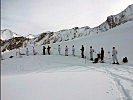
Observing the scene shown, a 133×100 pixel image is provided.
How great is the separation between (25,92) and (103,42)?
2542cm

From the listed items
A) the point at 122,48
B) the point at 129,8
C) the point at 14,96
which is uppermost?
the point at 129,8

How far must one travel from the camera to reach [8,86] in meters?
8.70

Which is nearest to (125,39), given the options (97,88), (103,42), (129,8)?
(103,42)

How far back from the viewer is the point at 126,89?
751cm

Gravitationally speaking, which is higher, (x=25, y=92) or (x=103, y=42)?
(x=103, y=42)

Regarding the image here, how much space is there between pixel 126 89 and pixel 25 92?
359 centimetres

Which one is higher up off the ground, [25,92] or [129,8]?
[129,8]

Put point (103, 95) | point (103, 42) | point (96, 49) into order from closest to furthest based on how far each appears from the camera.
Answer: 1. point (103, 95)
2. point (96, 49)
3. point (103, 42)

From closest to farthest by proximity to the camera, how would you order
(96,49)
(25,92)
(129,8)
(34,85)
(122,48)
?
(25,92), (34,85), (122,48), (96,49), (129,8)

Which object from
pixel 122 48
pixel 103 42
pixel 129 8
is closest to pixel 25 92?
pixel 122 48

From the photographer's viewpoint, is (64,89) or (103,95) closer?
(103,95)

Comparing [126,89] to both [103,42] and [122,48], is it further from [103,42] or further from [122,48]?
[103,42]

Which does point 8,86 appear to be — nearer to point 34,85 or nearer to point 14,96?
point 34,85

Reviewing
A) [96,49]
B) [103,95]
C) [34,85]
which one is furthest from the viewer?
[96,49]
